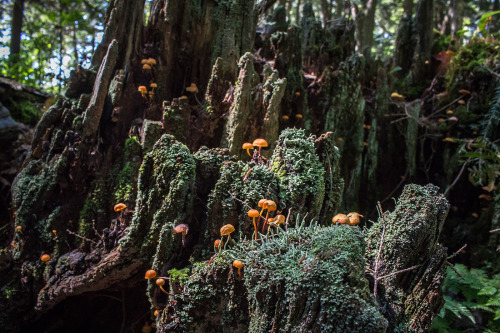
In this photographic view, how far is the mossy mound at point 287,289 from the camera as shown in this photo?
2.46 metres

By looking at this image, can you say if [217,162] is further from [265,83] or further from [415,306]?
[415,306]

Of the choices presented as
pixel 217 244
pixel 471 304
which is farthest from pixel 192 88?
pixel 471 304

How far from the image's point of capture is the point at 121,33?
6000mm

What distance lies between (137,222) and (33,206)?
2.00 metres

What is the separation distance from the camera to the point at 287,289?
263cm

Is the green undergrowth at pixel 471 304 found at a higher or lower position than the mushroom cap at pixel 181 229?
lower

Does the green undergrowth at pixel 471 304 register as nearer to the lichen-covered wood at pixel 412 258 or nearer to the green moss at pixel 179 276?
the lichen-covered wood at pixel 412 258

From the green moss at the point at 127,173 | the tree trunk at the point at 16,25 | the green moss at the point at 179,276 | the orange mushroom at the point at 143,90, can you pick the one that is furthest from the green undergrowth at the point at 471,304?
the tree trunk at the point at 16,25

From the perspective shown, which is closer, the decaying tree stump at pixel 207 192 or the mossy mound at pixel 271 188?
the decaying tree stump at pixel 207 192

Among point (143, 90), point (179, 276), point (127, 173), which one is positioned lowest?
point (179, 276)

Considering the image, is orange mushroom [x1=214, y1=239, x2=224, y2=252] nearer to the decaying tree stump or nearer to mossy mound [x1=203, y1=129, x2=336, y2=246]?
the decaying tree stump

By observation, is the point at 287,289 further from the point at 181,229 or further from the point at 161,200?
the point at 161,200

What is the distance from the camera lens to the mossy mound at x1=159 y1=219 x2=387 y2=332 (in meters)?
2.46

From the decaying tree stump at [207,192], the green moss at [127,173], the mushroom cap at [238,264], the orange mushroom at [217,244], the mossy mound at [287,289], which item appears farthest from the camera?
the green moss at [127,173]
